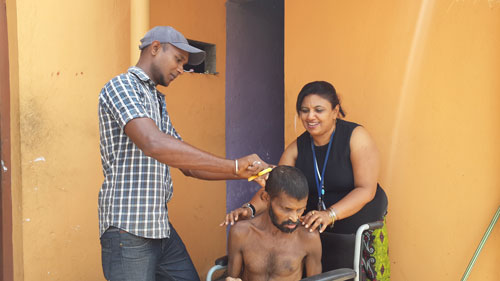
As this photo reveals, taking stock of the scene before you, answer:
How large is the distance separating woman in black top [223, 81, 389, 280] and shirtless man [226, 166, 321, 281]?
19 centimetres

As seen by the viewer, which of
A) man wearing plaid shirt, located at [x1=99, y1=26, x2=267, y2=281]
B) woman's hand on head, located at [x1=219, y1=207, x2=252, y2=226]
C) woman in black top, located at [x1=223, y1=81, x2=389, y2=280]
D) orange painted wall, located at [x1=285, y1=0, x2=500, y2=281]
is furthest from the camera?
orange painted wall, located at [x1=285, y1=0, x2=500, y2=281]

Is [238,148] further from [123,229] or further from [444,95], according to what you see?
[123,229]

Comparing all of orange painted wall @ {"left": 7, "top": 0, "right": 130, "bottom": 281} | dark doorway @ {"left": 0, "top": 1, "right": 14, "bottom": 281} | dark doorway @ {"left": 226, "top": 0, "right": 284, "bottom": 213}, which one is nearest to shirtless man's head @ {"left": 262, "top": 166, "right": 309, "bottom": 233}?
orange painted wall @ {"left": 7, "top": 0, "right": 130, "bottom": 281}

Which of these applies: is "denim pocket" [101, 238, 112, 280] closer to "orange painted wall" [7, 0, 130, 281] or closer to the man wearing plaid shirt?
the man wearing plaid shirt

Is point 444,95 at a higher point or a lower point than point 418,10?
lower

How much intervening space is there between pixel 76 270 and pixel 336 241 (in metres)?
1.83

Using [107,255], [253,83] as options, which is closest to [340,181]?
[107,255]

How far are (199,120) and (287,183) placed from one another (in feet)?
7.93

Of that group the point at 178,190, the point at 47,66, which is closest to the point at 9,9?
the point at 47,66

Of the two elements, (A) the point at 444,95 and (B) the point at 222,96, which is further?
(B) the point at 222,96

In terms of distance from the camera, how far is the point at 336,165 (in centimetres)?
290

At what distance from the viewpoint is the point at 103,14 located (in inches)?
131

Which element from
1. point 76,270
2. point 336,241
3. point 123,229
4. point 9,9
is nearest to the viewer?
point 123,229

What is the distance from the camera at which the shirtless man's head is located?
2414mm
